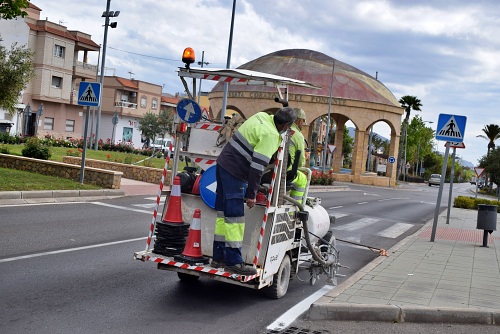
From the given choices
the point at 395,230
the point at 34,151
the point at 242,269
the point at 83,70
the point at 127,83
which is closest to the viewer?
the point at 242,269

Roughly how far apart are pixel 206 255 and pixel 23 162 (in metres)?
14.8

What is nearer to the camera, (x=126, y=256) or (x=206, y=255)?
(x=206, y=255)

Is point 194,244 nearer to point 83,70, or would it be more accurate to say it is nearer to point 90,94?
point 90,94

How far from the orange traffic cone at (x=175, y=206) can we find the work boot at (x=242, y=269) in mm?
942

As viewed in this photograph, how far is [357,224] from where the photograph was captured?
17266 millimetres

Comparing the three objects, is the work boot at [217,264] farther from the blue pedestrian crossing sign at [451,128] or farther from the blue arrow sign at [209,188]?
the blue pedestrian crossing sign at [451,128]

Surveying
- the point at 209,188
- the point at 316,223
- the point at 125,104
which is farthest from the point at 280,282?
the point at 125,104

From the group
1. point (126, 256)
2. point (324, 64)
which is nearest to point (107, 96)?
point (324, 64)

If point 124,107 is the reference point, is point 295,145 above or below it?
below

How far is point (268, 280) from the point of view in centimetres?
675

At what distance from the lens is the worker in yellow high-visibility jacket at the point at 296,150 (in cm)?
710

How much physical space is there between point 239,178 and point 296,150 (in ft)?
3.63

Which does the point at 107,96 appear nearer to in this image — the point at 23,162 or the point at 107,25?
the point at 107,25

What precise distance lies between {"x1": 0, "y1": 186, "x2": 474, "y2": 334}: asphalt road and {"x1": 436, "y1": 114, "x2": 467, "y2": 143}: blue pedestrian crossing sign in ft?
15.2
